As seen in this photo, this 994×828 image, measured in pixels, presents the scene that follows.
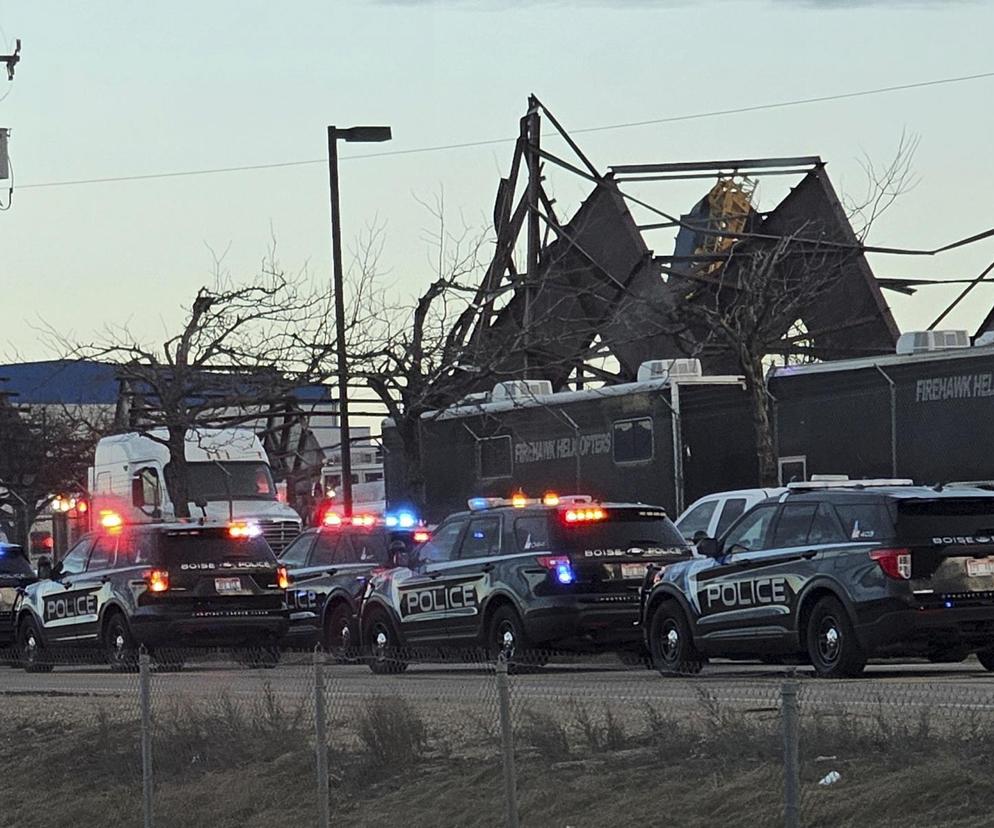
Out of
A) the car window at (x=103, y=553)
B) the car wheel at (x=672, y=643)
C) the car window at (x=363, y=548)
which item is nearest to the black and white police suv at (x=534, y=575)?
the car wheel at (x=672, y=643)

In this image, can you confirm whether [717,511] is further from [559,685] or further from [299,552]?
[559,685]

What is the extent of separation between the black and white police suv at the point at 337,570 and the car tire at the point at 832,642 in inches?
309

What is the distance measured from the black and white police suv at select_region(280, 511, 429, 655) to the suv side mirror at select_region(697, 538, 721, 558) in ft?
21.4

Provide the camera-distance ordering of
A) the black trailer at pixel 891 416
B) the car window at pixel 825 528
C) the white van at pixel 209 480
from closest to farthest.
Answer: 1. the car window at pixel 825 528
2. the black trailer at pixel 891 416
3. the white van at pixel 209 480

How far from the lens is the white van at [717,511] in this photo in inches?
996

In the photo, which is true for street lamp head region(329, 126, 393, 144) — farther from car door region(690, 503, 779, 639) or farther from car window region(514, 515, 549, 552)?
car door region(690, 503, 779, 639)

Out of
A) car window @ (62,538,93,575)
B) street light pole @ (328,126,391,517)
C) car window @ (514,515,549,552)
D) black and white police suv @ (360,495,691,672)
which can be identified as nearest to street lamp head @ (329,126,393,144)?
street light pole @ (328,126,391,517)

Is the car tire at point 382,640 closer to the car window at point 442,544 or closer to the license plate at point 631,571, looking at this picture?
the car window at point 442,544

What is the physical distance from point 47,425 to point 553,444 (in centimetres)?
3716

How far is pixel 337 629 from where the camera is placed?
26.6 meters

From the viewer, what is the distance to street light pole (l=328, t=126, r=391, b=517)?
112 ft

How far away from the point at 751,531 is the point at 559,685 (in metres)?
2.81

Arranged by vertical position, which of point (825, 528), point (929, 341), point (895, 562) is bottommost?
point (895, 562)

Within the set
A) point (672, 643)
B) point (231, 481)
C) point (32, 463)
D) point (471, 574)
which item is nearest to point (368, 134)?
point (231, 481)
